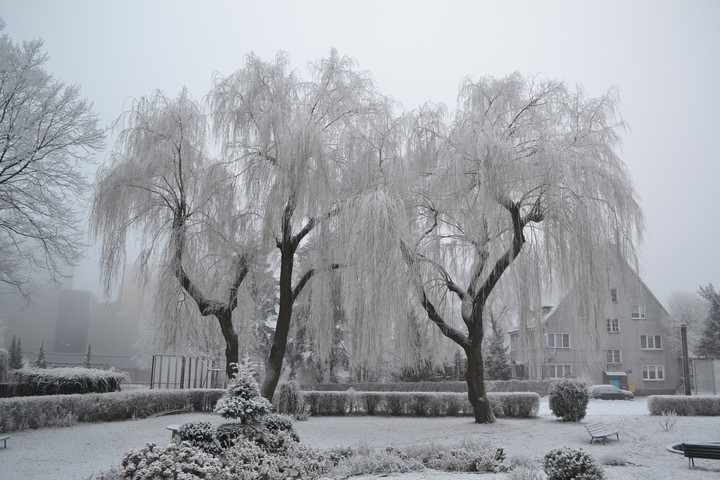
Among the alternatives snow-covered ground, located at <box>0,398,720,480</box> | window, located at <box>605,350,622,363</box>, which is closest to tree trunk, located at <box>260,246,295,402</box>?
snow-covered ground, located at <box>0,398,720,480</box>

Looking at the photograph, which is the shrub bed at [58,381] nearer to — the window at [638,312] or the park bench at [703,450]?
the park bench at [703,450]

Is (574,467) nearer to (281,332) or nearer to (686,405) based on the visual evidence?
(281,332)

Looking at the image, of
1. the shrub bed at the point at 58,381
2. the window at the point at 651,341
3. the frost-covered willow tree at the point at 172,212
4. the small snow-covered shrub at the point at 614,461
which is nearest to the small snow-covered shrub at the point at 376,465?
the small snow-covered shrub at the point at 614,461

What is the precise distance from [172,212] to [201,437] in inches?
318

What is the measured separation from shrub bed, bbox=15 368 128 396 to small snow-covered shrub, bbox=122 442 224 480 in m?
11.9

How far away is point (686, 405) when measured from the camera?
19.8 meters

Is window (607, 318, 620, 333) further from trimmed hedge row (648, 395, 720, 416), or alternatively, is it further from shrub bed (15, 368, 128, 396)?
shrub bed (15, 368, 128, 396)

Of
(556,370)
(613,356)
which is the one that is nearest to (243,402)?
(556,370)

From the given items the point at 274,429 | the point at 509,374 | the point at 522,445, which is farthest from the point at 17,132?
the point at 509,374

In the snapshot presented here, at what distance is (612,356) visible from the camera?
40.9 meters

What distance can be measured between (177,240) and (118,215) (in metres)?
1.54

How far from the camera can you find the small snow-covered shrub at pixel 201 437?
8461 mm

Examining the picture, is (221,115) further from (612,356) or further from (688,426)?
(612,356)

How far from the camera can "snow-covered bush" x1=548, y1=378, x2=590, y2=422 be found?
17.7 metres
